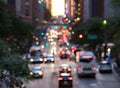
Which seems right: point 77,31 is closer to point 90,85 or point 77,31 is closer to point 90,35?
point 90,35

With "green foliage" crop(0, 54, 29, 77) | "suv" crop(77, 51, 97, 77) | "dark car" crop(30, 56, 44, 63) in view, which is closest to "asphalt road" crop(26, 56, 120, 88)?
"suv" crop(77, 51, 97, 77)

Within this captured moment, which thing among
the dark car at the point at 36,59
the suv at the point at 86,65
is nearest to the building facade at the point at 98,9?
the dark car at the point at 36,59

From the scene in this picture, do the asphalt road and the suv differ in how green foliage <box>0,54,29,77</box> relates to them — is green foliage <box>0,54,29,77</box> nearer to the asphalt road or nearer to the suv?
the asphalt road

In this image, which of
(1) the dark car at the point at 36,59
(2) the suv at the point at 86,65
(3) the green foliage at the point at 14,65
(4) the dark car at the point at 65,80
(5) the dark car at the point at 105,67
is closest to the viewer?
(3) the green foliage at the point at 14,65

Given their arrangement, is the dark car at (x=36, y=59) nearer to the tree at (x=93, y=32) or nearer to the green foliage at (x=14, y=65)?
the tree at (x=93, y=32)

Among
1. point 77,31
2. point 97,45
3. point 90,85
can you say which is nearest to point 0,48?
point 90,85

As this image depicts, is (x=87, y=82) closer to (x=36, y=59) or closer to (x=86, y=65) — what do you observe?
(x=86, y=65)

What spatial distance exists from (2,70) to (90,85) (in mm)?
35562

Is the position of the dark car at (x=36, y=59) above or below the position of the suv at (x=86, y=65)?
below

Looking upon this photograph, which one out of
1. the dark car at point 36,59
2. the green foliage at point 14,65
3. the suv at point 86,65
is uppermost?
the green foliage at point 14,65

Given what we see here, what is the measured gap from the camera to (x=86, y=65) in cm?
5897

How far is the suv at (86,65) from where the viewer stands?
193ft

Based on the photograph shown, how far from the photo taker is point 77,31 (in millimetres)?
114688

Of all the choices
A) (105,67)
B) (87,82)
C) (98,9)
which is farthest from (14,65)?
(98,9)
